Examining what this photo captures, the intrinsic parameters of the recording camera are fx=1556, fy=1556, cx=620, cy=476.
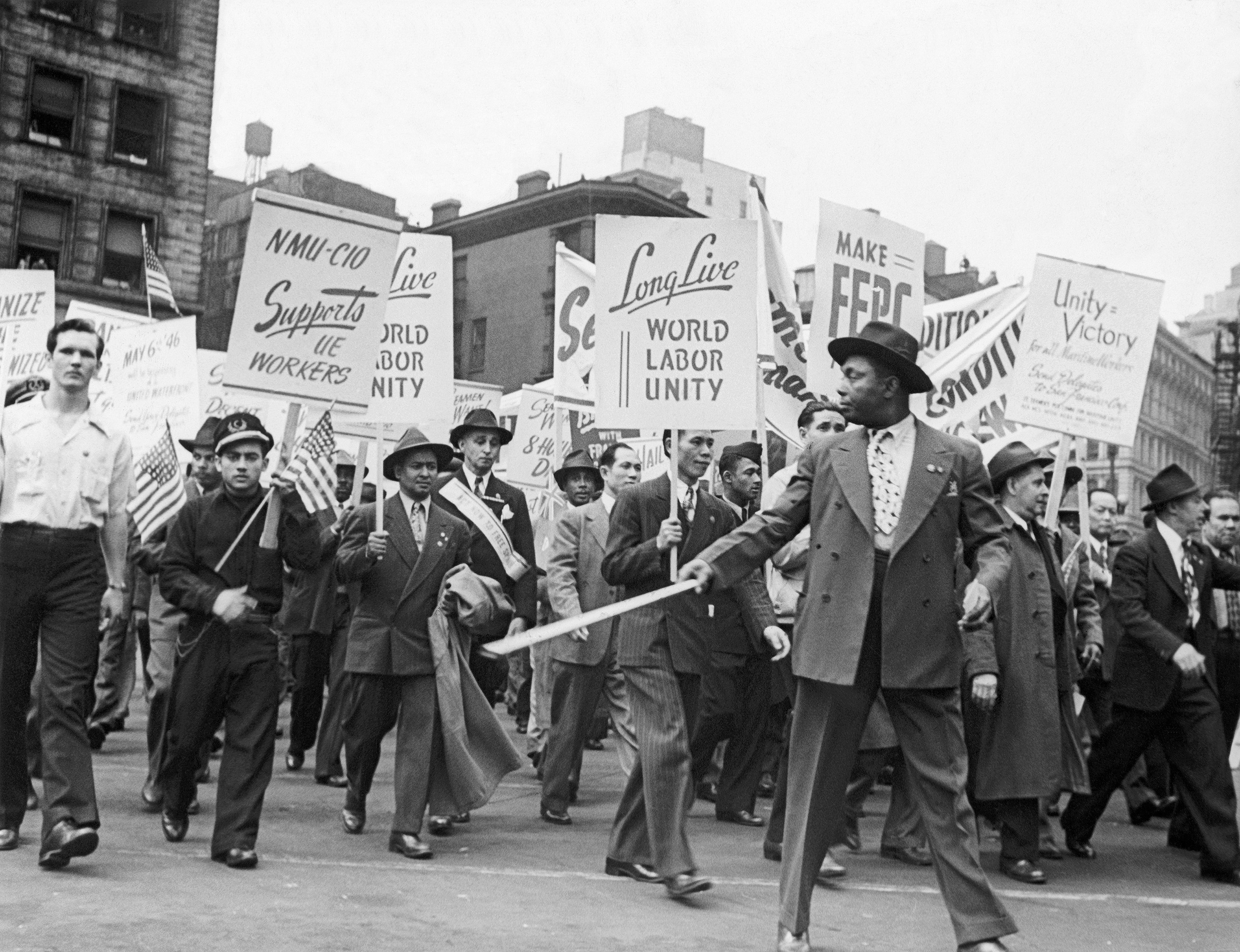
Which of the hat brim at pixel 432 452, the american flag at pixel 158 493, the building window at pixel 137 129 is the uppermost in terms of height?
the building window at pixel 137 129

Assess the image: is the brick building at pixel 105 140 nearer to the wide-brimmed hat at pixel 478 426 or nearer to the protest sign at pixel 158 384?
the protest sign at pixel 158 384

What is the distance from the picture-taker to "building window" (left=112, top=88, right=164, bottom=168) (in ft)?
125

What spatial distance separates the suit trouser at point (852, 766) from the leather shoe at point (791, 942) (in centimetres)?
2

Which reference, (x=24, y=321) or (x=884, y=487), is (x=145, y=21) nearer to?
(x=24, y=321)

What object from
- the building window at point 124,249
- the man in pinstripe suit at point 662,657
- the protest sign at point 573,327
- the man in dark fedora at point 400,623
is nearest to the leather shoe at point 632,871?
the man in pinstripe suit at point 662,657

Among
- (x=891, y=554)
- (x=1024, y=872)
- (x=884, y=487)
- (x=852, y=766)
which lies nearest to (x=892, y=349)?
(x=884, y=487)

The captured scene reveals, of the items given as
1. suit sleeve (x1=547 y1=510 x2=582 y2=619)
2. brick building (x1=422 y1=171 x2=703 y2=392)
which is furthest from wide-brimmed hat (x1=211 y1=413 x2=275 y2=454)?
brick building (x1=422 y1=171 x2=703 y2=392)

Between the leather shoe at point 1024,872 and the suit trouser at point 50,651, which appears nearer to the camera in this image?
the suit trouser at point 50,651

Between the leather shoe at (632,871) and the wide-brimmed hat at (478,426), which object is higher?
the wide-brimmed hat at (478,426)

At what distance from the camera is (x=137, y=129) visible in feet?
126

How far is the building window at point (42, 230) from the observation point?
36500 millimetres

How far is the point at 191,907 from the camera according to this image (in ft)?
17.7

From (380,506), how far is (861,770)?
271cm

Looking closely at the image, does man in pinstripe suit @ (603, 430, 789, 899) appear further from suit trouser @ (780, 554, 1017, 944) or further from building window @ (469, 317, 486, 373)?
building window @ (469, 317, 486, 373)
